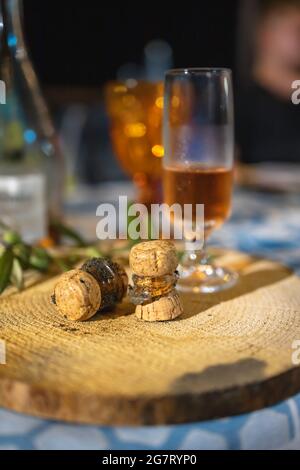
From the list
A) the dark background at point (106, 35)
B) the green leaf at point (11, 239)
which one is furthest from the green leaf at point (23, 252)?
the dark background at point (106, 35)

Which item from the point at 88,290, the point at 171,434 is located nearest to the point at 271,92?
the point at 88,290

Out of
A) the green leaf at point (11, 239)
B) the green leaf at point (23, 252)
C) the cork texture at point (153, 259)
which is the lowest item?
the green leaf at point (23, 252)

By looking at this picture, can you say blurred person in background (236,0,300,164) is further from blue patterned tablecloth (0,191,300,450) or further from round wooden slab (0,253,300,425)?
blue patterned tablecloth (0,191,300,450)

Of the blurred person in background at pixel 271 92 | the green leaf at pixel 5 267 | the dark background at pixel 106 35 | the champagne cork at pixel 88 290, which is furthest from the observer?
the dark background at pixel 106 35

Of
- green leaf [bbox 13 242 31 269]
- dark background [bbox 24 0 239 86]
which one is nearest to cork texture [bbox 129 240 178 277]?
green leaf [bbox 13 242 31 269]

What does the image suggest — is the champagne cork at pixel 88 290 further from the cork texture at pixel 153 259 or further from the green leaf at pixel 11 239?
the green leaf at pixel 11 239

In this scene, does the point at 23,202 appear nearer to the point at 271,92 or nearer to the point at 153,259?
the point at 153,259
